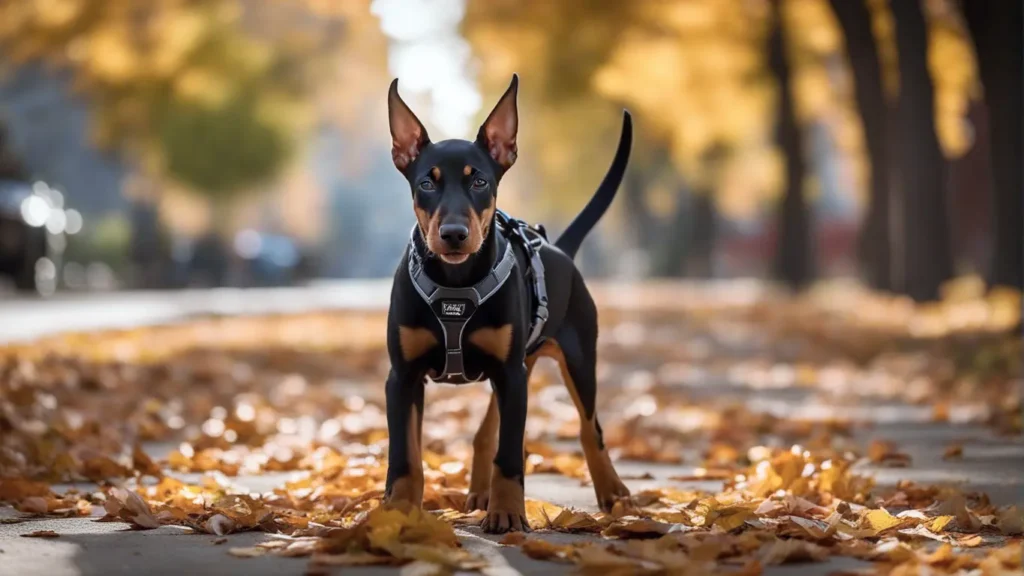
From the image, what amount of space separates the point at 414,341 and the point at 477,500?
95 cm

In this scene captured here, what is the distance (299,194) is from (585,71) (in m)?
26.7

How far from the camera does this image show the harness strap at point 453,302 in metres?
5.05

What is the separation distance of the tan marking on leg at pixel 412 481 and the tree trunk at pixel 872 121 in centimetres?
1793

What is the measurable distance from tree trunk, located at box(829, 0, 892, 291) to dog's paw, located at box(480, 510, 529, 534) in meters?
18.0

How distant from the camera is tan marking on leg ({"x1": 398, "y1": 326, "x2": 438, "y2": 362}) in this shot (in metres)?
5.10

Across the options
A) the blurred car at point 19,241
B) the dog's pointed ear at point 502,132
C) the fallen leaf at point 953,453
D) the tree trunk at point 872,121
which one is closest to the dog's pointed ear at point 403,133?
the dog's pointed ear at point 502,132

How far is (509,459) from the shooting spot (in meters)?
5.14

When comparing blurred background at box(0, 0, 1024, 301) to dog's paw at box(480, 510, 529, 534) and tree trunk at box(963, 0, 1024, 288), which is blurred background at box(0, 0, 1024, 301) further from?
dog's paw at box(480, 510, 529, 534)

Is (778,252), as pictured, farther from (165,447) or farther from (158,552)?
(158,552)

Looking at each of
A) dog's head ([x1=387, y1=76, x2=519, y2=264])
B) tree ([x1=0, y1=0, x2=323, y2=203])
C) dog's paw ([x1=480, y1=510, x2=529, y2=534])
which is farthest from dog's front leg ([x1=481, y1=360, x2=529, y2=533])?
tree ([x1=0, y1=0, x2=323, y2=203])

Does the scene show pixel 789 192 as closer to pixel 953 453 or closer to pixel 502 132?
pixel 953 453

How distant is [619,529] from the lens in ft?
16.4

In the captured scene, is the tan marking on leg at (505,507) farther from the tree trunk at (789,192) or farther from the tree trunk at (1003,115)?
the tree trunk at (789,192)

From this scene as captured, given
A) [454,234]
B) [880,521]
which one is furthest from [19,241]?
[880,521]
